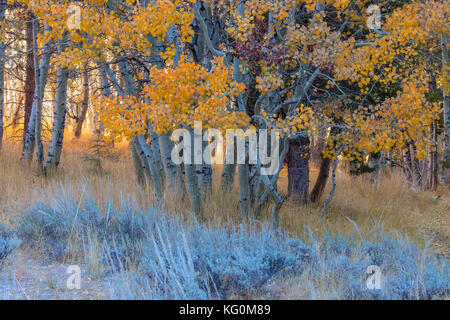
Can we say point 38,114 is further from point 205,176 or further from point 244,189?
point 244,189

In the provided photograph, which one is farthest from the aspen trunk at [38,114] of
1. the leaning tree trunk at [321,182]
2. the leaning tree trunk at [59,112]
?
the leaning tree trunk at [321,182]

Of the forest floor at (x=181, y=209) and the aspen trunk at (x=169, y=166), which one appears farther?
the aspen trunk at (x=169, y=166)

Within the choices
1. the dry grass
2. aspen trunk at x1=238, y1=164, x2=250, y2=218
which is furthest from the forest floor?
aspen trunk at x1=238, y1=164, x2=250, y2=218

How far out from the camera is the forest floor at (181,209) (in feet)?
16.8

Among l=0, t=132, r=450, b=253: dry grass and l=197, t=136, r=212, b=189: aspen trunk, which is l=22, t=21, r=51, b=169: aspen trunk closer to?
l=0, t=132, r=450, b=253: dry grass

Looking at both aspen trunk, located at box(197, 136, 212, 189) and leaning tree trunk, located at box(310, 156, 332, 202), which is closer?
aspen trunk, located at box(197, 136, 212, 189)

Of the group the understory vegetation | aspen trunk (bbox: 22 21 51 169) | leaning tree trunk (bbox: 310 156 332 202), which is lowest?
the understory vegetation

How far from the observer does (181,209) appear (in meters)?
7.89

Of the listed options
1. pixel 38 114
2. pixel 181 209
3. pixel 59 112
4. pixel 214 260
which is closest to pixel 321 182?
pixel 181 209

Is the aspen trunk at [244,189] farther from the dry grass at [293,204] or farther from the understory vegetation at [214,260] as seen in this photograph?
the understory vegetation at [214,260]

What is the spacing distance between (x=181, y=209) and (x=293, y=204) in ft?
9.32

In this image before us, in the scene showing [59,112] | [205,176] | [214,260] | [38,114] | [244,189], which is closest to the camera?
[214,260]

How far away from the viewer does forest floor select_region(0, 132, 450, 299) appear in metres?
5.11

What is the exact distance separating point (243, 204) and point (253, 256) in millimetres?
2553
